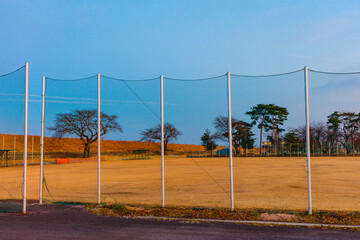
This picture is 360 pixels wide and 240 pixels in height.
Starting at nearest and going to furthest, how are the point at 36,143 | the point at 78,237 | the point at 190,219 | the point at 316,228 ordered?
the point at 78,237
the point at 316,228
the point at 190,219
the point at 36,143

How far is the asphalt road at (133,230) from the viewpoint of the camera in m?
4.63

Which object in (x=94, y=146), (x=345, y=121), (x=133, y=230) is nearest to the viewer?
(x=133, y=230)

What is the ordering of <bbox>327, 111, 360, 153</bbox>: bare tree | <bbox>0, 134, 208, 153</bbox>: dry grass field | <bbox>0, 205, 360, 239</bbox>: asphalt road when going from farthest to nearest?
<bbox>0, 134, 208, 153</bbox>: dry grass field < <bbox>327, 111, 360, 153</bbox>: bare tree < <bbox>0, 205, 360, 239</bbox>: asphalt road

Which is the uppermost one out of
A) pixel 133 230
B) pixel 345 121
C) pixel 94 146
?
pixel 345 121


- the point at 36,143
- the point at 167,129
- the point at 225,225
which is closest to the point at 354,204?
the point at 225,225

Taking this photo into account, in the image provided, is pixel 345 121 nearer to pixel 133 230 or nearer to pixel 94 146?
pixel 133 230

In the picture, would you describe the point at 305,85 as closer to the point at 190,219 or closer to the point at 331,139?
the point at 190,219

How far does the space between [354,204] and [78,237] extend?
6.55 m

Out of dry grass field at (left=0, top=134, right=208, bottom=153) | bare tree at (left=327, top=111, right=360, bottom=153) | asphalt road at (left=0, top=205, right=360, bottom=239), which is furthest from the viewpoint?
dry grass field at (left=0, top=134, right=208, bottom=153)

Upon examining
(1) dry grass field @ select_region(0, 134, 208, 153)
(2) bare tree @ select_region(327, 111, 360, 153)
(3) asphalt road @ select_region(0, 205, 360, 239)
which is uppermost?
(2) bare tree @ select_region(327, 111, 360, 153)

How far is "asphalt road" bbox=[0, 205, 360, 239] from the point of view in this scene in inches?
182

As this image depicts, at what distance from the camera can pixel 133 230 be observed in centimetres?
504

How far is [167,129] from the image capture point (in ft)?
25.9

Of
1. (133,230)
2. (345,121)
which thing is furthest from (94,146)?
(133,230)
